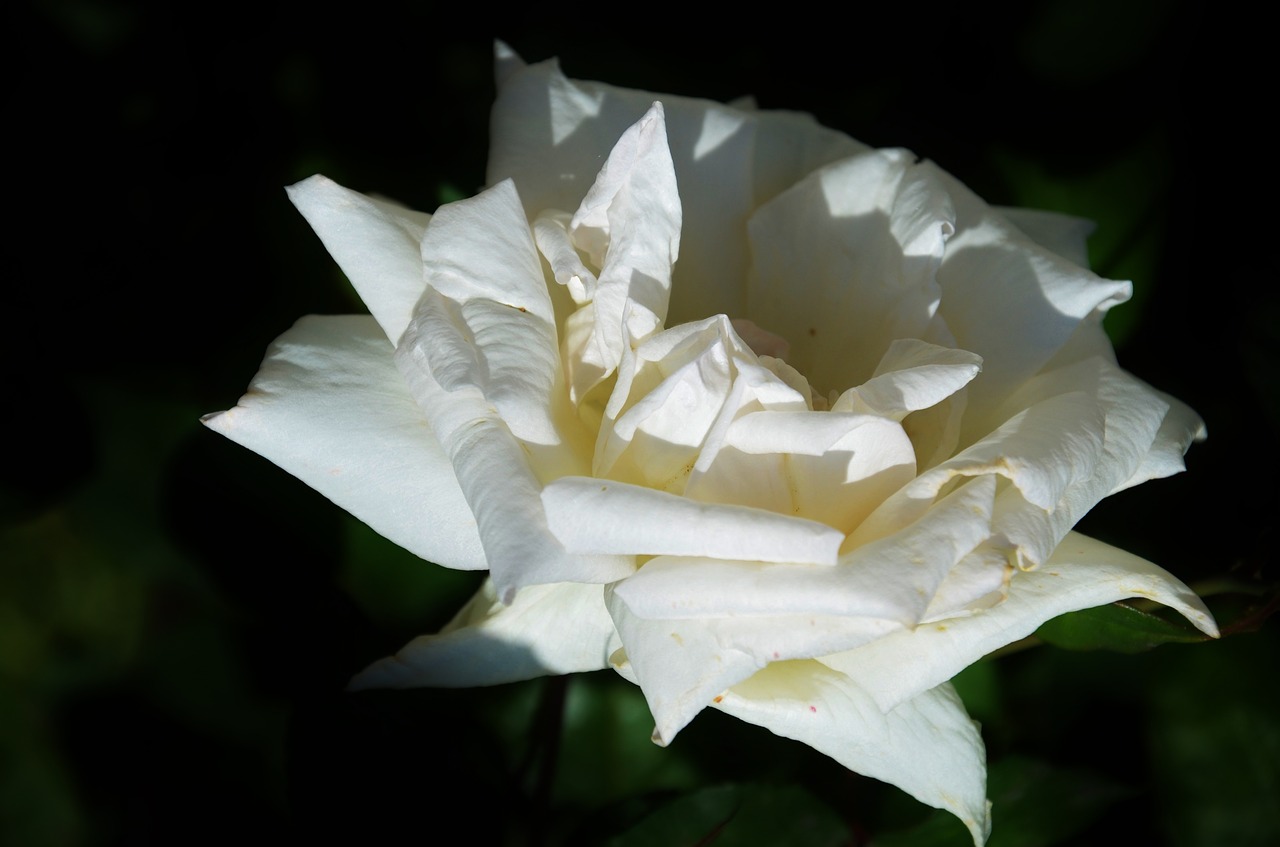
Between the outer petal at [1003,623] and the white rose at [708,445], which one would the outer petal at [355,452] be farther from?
the outer petal at [1003,623]

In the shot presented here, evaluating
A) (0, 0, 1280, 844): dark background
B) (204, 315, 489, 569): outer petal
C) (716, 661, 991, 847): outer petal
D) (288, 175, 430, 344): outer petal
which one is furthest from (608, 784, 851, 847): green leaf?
(288, 175, 430, 344): outer petal

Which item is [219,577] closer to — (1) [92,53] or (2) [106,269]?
(2) [106,269]

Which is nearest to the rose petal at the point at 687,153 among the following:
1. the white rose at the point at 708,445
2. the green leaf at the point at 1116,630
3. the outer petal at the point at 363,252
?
the white rose at the point at 708,445

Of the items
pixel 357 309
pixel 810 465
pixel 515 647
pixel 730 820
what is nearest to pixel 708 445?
pixel 810 465

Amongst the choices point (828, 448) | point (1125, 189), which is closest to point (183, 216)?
point (828, 448)

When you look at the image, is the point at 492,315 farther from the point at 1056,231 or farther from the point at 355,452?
the point at 1056,231
